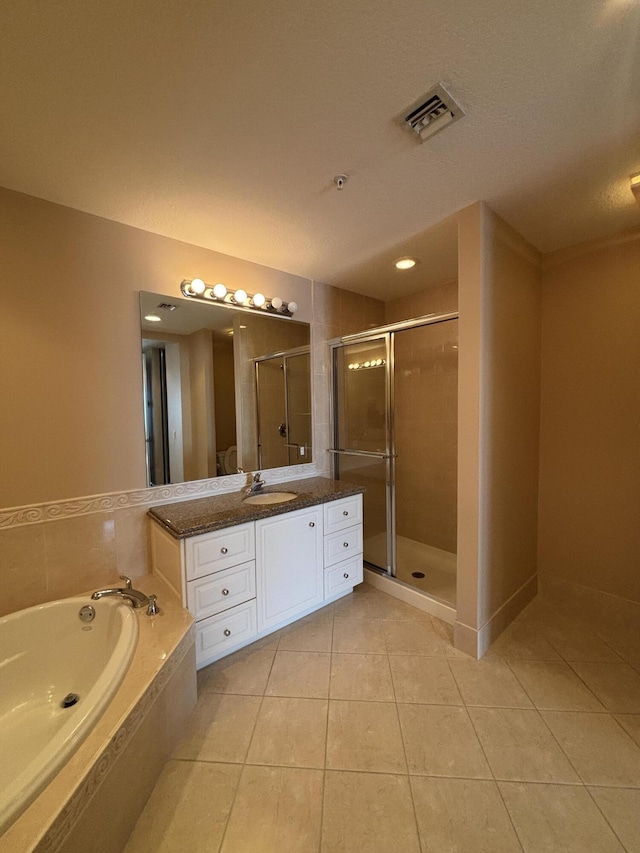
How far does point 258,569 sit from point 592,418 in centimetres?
229

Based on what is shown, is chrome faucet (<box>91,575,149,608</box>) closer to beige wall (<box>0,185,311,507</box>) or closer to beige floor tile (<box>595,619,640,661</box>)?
beige wall (<box>0,185,311,507</box>)

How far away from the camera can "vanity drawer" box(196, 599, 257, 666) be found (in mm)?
1623

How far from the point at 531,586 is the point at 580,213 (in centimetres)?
233

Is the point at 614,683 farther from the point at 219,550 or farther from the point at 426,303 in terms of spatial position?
the point at 426,303

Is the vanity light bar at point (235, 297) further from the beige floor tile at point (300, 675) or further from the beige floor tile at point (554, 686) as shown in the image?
the beige floor tile at point (554, 686)

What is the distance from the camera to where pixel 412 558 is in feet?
9.14

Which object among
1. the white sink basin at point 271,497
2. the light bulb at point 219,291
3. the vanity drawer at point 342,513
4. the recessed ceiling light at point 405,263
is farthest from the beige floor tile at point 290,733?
the recessed ceiling light at point 405,263

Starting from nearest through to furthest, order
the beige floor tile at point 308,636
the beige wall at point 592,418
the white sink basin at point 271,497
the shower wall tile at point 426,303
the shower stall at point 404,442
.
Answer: the beige floor tile at point 308,636 → the beige wall at point 592,418 → the white sink basin at point 271,497 → the shower stall at point 404,442 → the shower wall tile at point 426,303

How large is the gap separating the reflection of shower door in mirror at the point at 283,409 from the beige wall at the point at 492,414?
4.11 feet

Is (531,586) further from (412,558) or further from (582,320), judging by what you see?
(582,320)

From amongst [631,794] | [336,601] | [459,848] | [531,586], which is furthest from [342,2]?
[531,586]

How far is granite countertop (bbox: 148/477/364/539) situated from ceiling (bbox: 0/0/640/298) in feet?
5.16

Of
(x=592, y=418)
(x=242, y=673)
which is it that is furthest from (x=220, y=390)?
(x=592, y=418)

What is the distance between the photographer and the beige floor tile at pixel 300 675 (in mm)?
1526
